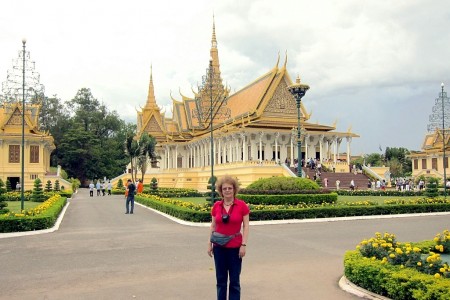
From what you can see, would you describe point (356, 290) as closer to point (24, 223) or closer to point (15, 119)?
point (24, 223)

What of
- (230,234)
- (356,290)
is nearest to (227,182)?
(230,234)

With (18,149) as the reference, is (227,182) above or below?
below

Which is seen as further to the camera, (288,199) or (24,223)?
(288,199)

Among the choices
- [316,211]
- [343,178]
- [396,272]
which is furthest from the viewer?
[343,178]

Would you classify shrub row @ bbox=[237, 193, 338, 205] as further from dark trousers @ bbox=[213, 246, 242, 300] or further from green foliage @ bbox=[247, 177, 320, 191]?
dark trousers @ bbox=[213, 246, 242, 300]

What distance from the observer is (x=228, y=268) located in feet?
17.4

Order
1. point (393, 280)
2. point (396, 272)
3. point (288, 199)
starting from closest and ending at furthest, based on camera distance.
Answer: point (393, 280)
point (396, 272)
point (288, 199)

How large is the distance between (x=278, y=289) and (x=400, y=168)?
8308 centimetres

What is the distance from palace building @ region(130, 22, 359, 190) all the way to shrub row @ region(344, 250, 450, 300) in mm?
29637

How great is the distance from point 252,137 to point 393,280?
38.0 metres

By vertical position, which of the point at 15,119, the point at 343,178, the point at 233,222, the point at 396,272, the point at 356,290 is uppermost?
the point at 15,119

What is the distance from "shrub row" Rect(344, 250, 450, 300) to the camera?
209 inches

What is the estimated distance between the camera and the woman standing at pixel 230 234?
17.1 ft

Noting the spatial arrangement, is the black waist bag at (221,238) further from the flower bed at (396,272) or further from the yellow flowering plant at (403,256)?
the yellow flowering plant at (403,256)
